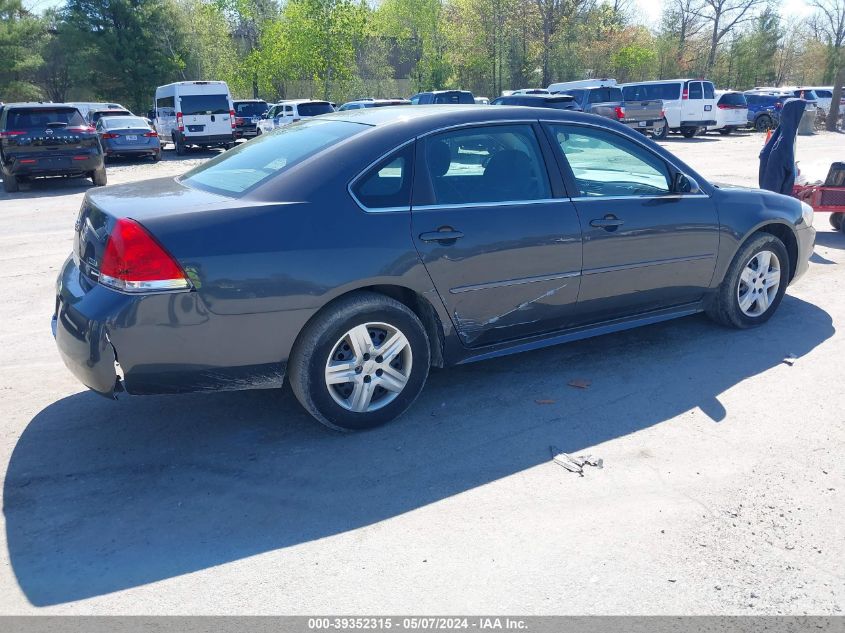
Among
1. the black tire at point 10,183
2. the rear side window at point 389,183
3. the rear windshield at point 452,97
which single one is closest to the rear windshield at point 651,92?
the rear windshield at point 452,97

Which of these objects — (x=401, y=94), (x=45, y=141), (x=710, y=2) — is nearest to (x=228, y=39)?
(x=401, y=94)

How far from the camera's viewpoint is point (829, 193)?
8766mm

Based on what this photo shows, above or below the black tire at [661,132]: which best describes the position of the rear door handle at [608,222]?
below

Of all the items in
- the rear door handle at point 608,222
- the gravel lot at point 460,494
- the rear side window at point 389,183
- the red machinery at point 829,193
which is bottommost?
the gravel lot at point 460,494

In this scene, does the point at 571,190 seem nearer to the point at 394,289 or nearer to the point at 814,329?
the point at 394,289

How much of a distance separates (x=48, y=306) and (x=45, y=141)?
9.42 m

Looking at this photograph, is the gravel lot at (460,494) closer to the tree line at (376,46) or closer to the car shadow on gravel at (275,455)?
the car shadow on gravel at (275,455)

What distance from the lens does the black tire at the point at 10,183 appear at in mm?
14398

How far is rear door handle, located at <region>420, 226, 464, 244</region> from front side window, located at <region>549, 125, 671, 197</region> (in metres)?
Result: 1.00

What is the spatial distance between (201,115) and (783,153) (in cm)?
1905

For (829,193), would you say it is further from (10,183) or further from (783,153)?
(10,183)

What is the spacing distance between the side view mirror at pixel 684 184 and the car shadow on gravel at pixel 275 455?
1111mm

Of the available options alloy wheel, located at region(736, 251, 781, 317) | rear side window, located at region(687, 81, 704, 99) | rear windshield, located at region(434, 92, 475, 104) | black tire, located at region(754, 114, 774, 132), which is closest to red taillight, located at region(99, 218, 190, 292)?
alloy wheel, located at region(736, 251, 781, 317)

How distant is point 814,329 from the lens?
18.4 feet
